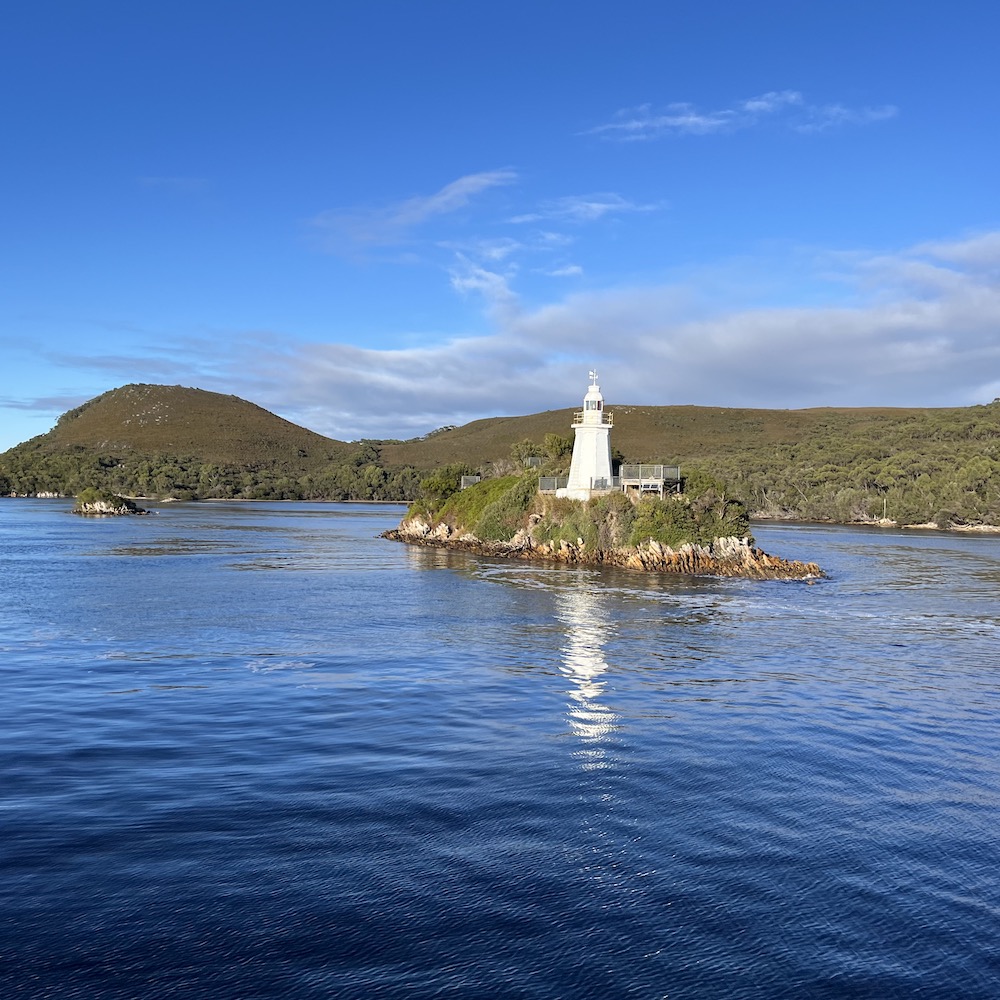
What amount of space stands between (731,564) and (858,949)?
5146 centimetres

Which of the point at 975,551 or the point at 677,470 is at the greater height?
the point at 677,470

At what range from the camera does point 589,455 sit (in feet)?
232

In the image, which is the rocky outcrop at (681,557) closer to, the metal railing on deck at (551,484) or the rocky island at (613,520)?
the rocky island at (613,520)

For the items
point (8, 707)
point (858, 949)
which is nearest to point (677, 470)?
point (8, 707)

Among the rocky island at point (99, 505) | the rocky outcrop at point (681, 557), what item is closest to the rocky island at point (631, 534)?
the rocky outcrop at point (681, 557)

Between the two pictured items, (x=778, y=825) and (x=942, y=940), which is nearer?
(x=942, y=940)

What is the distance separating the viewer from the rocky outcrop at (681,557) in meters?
57.1

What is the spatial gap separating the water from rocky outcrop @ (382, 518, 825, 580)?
24.9 meters

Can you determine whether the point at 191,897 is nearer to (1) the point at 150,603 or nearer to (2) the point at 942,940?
(2) the point at 942,940

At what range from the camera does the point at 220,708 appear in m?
19.9

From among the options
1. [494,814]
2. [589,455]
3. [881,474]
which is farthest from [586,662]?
[881,474]

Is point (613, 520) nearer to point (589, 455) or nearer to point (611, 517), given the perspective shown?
point (611, 517)

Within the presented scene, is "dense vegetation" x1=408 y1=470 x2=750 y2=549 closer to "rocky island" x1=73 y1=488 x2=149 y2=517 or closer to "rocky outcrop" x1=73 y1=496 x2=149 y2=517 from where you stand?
"rocky outcrop" x1=73 y1=496 x2=149 y2=517

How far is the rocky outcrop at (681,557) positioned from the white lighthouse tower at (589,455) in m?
5.12
